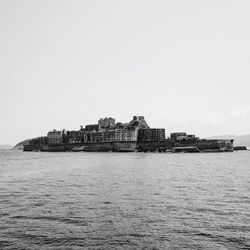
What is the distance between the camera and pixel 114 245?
52.5 feet

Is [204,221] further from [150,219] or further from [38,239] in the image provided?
[38,239]

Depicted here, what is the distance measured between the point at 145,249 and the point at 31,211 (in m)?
12.6

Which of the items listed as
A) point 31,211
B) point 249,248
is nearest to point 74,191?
point 31,211

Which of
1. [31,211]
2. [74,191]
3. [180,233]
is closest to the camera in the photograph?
[180,233]

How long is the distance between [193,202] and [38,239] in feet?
52.3

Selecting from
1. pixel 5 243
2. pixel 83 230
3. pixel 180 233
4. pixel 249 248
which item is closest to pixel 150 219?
pixel 180 233

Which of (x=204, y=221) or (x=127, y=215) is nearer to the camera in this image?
(x=204, y=221)

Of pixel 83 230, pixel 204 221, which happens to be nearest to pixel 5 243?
pixel 83 230

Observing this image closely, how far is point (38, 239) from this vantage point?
55.7 feet

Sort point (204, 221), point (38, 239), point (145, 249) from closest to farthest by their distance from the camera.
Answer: point (145, 249), point (38, 239), point (204, 221)

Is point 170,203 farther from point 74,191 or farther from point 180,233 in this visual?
point 74,191

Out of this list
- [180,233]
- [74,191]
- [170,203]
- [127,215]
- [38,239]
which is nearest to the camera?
[38,239]

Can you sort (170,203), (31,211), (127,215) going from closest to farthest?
(127,215) < (31,211) < (170,203)

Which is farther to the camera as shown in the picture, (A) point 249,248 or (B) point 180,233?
(B) point 180,233
